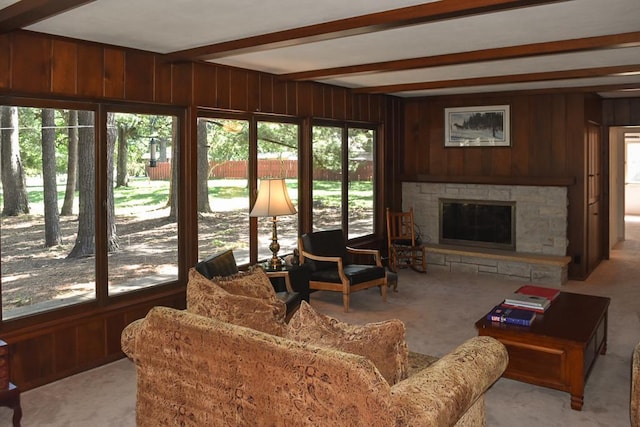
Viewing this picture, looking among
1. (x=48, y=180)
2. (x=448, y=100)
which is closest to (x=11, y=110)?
(x=48, y=180)

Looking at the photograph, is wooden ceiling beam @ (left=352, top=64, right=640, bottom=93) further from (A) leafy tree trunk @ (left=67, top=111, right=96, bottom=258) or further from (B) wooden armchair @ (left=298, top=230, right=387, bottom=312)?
(A) leafy tree trunk @ (left=67, top=111, right=96, bottom=258)

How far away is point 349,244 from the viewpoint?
291 inches

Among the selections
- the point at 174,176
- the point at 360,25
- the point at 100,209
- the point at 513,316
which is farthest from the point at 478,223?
the point at 100,209

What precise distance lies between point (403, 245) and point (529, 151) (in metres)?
2.07

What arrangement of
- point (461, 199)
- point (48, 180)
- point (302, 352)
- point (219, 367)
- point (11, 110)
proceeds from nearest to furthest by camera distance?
point (302, 352)
point (219, 367)
point (11, 110)
point (48, 180)
point (461, 199)

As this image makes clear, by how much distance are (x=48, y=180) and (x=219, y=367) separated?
→ 2.44m

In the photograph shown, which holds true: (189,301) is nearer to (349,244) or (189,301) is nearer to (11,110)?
(11,110)

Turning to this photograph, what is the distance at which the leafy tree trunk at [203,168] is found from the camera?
17.6 feet

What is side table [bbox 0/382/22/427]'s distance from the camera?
3.11 meters

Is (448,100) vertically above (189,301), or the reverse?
(448,100)

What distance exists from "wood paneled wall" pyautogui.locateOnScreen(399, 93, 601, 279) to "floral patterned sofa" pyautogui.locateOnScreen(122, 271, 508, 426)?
522 cm

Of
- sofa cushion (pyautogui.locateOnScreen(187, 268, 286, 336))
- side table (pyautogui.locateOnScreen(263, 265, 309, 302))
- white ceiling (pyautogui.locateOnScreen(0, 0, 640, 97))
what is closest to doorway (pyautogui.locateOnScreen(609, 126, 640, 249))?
white ceiling (pyautogui.locateOnScreen(0, 0, 640, 97))

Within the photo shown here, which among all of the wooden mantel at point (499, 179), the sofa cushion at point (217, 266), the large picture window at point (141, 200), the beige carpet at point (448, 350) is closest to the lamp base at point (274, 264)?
the beige carpet at point (448, 350)

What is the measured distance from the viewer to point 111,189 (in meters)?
4.59
